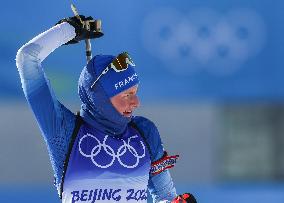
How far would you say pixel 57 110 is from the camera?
12.9 feet

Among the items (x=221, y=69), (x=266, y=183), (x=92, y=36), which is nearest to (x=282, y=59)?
(x=221, y=69)

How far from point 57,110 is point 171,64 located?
360 centimetres

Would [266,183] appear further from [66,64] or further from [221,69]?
[66,64]

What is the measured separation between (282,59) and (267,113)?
867 millimetres

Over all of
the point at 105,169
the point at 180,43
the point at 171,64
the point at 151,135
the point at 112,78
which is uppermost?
the point at 180,43

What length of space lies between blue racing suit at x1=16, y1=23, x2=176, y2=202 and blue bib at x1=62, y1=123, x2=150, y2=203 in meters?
0.04

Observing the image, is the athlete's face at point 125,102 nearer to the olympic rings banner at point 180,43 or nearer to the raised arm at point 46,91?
the raised arm at point 46,91

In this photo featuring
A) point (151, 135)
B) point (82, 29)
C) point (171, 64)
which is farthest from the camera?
point (171, 64)

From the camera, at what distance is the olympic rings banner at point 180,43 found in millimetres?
7344

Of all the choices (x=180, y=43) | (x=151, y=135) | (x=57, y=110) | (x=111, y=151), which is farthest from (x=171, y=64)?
(x=57, y=110)

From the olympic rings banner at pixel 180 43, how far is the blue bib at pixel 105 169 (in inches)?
127

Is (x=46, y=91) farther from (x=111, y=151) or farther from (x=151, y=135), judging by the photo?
(x=151, y=135)

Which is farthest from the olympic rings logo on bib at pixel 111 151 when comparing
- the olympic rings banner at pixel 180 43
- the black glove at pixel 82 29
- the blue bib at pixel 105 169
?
the olympic rings banner at pixel 180 43

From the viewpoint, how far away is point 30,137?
8.06 m
